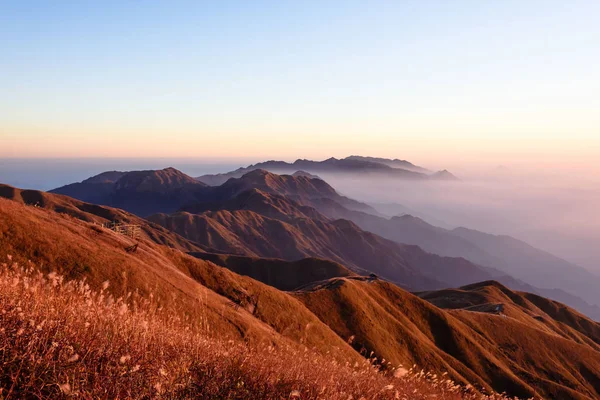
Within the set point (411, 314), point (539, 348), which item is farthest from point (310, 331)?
point (539, 348)

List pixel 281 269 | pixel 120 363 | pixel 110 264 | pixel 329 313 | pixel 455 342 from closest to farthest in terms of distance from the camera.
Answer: pixel 120 363 < pixel 110 264 < pixel 329 313 < pixel 455 342 < pixel 281 269

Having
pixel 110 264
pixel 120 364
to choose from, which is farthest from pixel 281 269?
pixel 120 364

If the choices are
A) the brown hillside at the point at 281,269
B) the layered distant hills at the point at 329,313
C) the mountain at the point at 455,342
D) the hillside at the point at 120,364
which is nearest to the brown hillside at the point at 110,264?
the layered distant hills at the point at 329,313

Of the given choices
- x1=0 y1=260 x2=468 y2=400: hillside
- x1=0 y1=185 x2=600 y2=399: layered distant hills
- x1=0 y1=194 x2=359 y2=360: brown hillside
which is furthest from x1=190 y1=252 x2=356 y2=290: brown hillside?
x1=0 y1=260 x2=468 y2=400: hillside

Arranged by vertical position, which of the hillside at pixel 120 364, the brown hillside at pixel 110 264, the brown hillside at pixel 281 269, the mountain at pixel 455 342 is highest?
the hillside at pixel 120 364

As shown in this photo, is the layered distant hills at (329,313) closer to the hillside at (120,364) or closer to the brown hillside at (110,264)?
the brown hillside at (110,264)

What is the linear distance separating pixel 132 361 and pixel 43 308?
2195 millimetres

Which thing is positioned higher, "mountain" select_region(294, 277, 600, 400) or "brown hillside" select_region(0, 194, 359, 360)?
"brown hillside" select_region(0, 194, 359, 360)

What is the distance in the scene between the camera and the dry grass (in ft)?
17.7

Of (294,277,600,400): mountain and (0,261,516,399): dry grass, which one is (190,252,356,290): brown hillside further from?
(0,261,516,399): dry grass

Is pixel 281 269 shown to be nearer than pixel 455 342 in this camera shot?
No

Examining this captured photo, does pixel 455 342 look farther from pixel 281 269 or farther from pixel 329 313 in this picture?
pixel 281 269

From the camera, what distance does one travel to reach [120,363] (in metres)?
6.18

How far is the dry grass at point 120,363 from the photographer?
5410 millimetres
